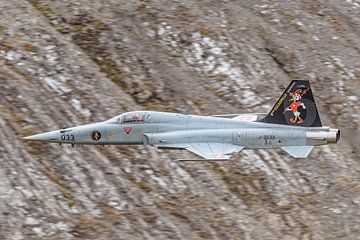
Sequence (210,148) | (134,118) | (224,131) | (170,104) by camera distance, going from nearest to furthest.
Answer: (210,148)
(224,131)
(134,118)
(170,104)

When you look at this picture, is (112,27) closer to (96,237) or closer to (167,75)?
(167,75)

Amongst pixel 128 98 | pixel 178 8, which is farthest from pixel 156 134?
pixel 178 8

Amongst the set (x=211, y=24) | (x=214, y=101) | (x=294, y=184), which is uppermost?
(x=211, y=24)

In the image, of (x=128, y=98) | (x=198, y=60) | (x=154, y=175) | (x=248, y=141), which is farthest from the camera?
(x=198, y=60)

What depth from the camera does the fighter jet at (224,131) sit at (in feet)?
119

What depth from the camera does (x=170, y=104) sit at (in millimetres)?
48250

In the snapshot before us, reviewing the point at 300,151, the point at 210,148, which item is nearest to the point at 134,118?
the point at 210,148

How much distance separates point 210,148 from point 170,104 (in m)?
11.9

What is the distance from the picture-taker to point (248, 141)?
121 ft

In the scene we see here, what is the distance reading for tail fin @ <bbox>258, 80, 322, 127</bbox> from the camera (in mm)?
36250

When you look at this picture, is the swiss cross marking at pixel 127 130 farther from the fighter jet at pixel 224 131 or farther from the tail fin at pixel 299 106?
the tail fin at pixel 299 106

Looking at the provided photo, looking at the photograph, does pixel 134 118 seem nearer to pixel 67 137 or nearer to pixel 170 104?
pixel 67 137

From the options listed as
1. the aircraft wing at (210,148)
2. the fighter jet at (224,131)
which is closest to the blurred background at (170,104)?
the fighter jet at (224,131)

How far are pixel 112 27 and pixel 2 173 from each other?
620 inches
